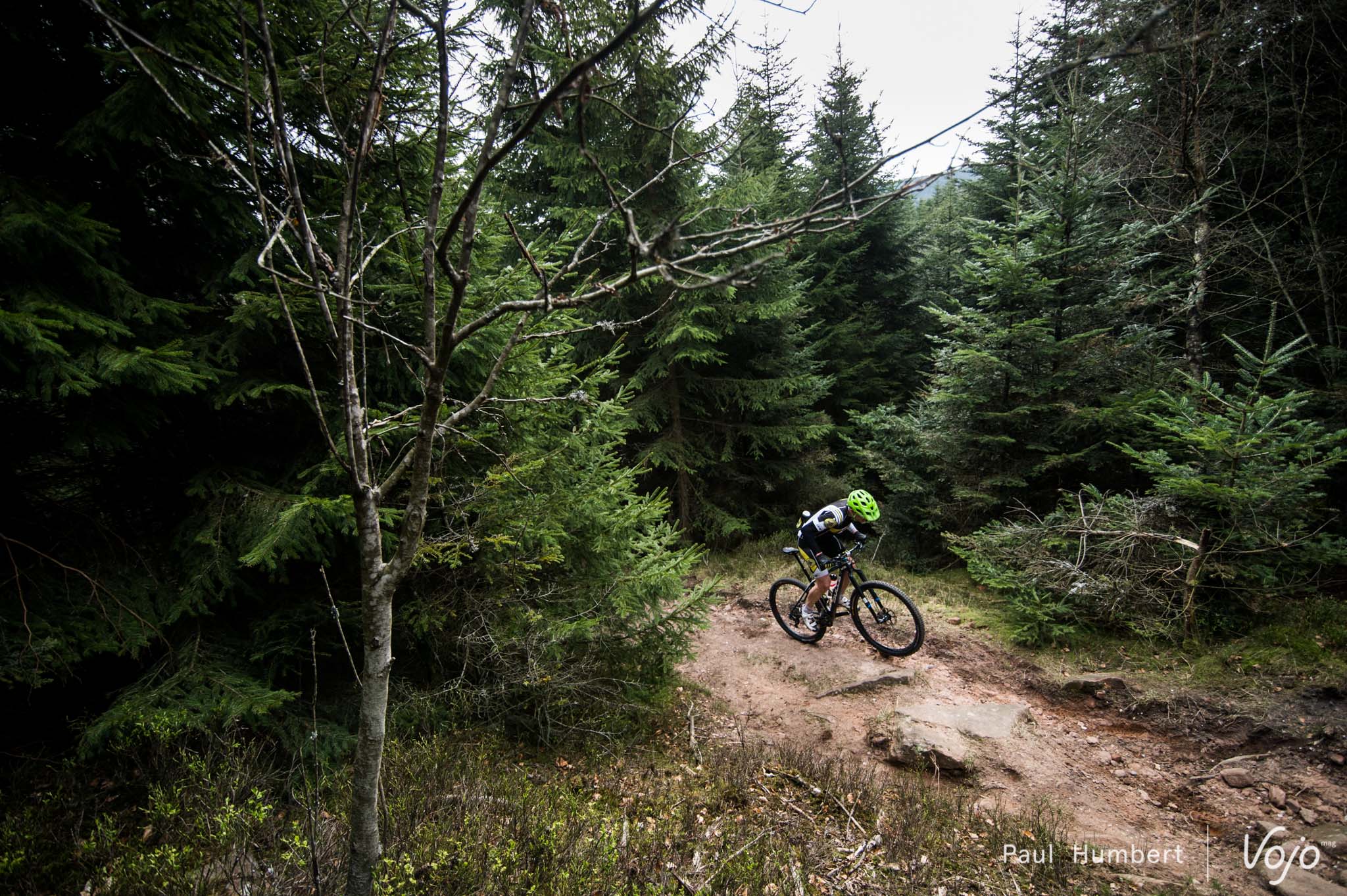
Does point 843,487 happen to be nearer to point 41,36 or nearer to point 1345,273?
point 1345,273

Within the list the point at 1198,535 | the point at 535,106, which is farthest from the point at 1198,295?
the point at 535,106

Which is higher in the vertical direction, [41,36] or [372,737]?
[41,36]

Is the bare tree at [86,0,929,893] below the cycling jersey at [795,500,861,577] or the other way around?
the other way around

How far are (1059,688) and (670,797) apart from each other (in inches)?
196

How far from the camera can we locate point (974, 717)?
5.79 metres

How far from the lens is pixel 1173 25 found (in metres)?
8.94

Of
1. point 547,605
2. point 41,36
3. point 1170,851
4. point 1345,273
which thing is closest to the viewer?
point 41,36

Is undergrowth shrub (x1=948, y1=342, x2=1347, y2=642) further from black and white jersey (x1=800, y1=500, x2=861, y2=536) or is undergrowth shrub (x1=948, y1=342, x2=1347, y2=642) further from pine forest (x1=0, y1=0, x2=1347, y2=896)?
black and white jersey (x1=800, y1=500, x2=861, y2=536)

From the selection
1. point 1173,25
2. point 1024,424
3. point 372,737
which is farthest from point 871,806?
point 1173,25

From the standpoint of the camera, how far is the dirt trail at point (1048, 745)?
4344mm

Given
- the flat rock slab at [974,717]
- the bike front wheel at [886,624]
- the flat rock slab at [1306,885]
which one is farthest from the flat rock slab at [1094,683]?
the flat rock slab at [1306,885]

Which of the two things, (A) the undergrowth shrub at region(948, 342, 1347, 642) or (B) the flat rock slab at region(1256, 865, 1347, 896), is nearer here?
(B) the flat rock slab at region(1256, 865, 1347, 896)

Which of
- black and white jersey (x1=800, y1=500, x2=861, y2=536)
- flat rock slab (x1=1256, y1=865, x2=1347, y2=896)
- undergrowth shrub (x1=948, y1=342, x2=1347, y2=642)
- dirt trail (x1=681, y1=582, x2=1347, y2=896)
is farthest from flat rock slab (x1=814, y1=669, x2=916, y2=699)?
flat rock slab (x1=1256, y1=865, x2=1347, y2=896)

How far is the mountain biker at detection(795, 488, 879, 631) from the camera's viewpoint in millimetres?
6875
